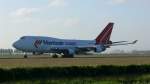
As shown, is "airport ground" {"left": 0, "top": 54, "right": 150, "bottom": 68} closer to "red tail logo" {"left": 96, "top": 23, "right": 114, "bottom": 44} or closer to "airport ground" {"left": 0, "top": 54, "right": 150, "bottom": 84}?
"airport ground" {"left": 0, "top": 54, "right": 150, "bottom": 84}

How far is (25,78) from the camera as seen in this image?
124ft

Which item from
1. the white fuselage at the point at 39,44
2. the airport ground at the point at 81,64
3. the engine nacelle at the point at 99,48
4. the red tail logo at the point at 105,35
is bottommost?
the airport ground at the point at 81,64

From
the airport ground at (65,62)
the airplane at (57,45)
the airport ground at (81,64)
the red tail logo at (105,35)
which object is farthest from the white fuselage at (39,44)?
the airport ground at (81,64)

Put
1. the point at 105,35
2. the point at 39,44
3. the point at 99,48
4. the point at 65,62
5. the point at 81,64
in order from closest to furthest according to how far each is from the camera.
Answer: the point at 81,64, the point at 65,62, the point at 39,44, the point at 99,48, the point at 105,35

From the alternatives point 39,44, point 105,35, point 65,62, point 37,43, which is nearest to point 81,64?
point 65,62

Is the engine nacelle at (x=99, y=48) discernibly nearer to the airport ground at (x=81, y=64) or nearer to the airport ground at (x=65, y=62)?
the airport ground at (x=65, y=62)

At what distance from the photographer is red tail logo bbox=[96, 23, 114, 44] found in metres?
111

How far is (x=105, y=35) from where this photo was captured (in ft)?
369

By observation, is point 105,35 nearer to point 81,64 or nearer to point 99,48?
point 99,48

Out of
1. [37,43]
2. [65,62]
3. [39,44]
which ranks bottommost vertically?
→ [65,62]

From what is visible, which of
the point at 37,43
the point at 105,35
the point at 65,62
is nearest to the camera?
the point at 65,62

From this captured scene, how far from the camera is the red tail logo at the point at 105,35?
11072 centimetres

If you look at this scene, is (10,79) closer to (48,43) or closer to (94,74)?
(94,74)

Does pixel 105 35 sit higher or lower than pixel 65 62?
higher
